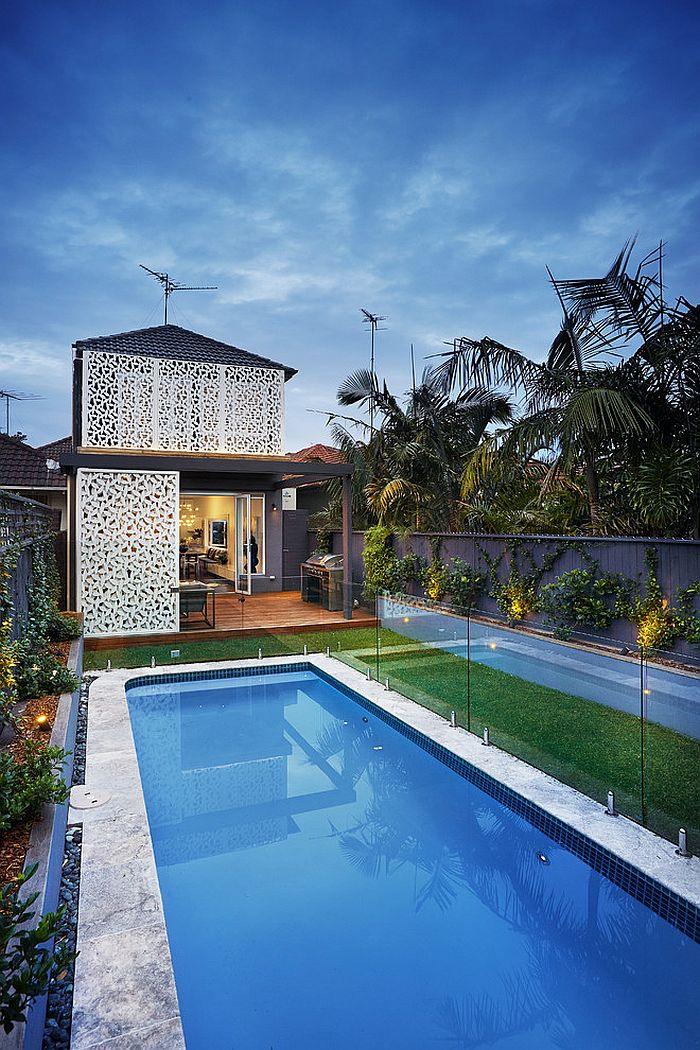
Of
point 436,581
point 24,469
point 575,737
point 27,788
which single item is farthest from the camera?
point 24,469

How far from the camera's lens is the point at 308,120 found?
1191cm

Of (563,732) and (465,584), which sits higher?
(465,584)

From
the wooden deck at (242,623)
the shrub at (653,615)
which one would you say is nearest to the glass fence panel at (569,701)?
the shrub at (653,615)

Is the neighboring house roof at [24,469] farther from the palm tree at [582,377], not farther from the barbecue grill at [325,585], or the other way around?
the palm tree at [582,377]

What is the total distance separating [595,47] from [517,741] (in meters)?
9.70

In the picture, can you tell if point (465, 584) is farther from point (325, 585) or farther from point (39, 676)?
point (39, 676)

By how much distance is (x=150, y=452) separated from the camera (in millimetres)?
11781

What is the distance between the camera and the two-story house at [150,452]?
1077cm

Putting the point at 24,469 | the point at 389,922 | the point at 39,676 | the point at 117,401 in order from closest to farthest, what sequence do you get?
the point at 389,922
the point at 39,676
the point at 117,401
the point at 24,469

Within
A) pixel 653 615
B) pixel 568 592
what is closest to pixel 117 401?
pixel 568 592

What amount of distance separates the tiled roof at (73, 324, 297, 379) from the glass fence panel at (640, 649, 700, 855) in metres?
10.1

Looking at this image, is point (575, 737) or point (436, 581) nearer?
point (575, 737)

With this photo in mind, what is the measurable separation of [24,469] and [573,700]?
15885 millimetres

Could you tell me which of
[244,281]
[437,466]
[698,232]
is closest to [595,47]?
[698,232]
